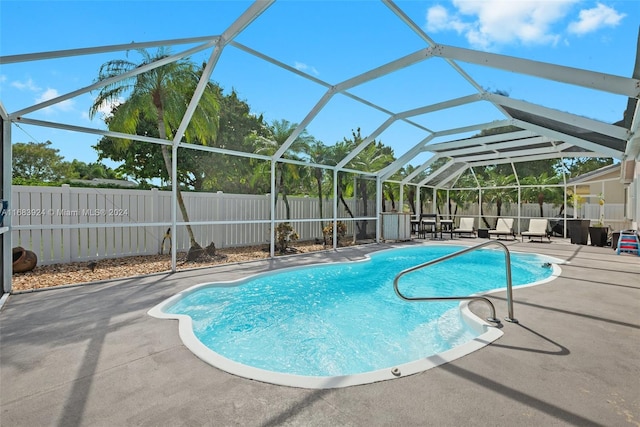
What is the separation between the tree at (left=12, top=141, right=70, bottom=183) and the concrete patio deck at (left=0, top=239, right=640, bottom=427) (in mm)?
23659

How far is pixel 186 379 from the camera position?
2.50 meters

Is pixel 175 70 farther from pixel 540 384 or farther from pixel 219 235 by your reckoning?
pixel 540 384

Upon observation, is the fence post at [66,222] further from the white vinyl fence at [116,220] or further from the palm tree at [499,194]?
the palm tree at [499,194]

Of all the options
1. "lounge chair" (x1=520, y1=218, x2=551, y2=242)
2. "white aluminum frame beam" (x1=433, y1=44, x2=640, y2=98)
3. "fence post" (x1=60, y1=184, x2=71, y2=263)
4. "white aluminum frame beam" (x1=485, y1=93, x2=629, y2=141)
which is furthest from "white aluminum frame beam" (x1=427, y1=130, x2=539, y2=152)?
"fence post" (x1=60, y1=184, x2=71, y2=263)

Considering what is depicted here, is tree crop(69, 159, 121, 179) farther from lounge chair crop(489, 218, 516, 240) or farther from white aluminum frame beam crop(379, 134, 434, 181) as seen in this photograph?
lounge chair crop(489, 218, 516, 240)

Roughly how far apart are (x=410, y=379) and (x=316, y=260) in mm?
6157

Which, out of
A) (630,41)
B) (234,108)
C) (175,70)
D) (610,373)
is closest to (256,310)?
(610,373)

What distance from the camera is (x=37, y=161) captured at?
21891 millimetres

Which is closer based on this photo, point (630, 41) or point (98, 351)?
point (98, 351)

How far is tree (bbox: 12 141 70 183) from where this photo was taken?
69.5ft

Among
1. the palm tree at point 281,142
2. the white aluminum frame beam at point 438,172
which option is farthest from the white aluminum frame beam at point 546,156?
the palm tree at point 281,142

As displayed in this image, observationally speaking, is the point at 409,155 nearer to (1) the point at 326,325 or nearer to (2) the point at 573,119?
(2) the point at 573,119

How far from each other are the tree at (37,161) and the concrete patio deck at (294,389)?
23659 millimetres

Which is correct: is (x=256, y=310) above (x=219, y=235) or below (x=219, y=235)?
below
